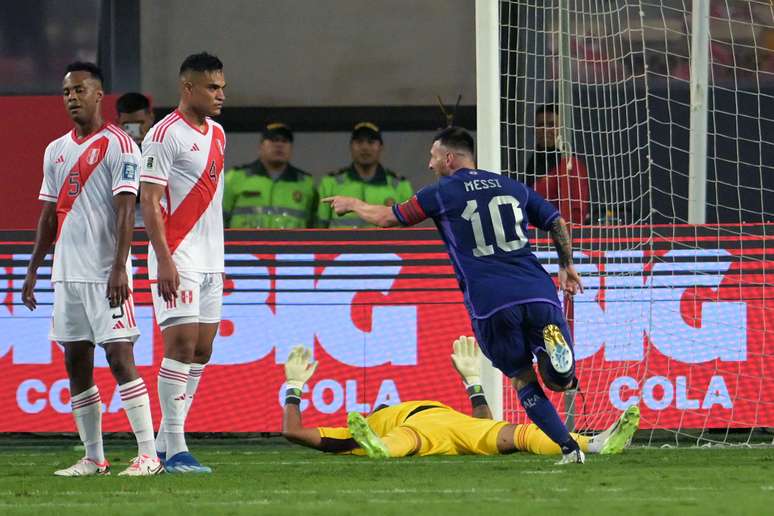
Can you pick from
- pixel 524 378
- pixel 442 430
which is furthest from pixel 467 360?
pixel 524 378

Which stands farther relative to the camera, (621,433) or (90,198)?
(621,433)

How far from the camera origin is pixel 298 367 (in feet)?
30.3

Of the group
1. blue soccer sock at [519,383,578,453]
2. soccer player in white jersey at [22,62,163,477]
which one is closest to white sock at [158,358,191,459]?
soccer player in white jersey at [22,62,163,477]

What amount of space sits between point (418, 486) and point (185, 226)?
188 cm

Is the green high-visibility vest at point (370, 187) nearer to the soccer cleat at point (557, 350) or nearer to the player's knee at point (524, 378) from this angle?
the player's knee at point (524, 378)

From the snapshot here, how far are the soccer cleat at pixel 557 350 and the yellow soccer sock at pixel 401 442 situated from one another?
130cm

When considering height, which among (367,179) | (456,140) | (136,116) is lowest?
(456,140)

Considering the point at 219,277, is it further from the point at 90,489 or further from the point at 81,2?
the point at 81,2

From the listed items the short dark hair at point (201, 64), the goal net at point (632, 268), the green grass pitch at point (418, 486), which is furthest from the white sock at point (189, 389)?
the goal net at point (632, 268)

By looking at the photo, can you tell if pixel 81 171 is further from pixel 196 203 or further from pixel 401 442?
pixel 401 442

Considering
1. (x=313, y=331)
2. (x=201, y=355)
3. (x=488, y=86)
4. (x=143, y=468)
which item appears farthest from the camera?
(x=313, y=331)

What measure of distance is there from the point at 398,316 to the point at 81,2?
5248 millimetres

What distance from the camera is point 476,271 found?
833 cm

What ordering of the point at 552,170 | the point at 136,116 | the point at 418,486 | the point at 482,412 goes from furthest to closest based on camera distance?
the point at 136,116
the point at 552,170
the point at 482,412
the point at 418,486
